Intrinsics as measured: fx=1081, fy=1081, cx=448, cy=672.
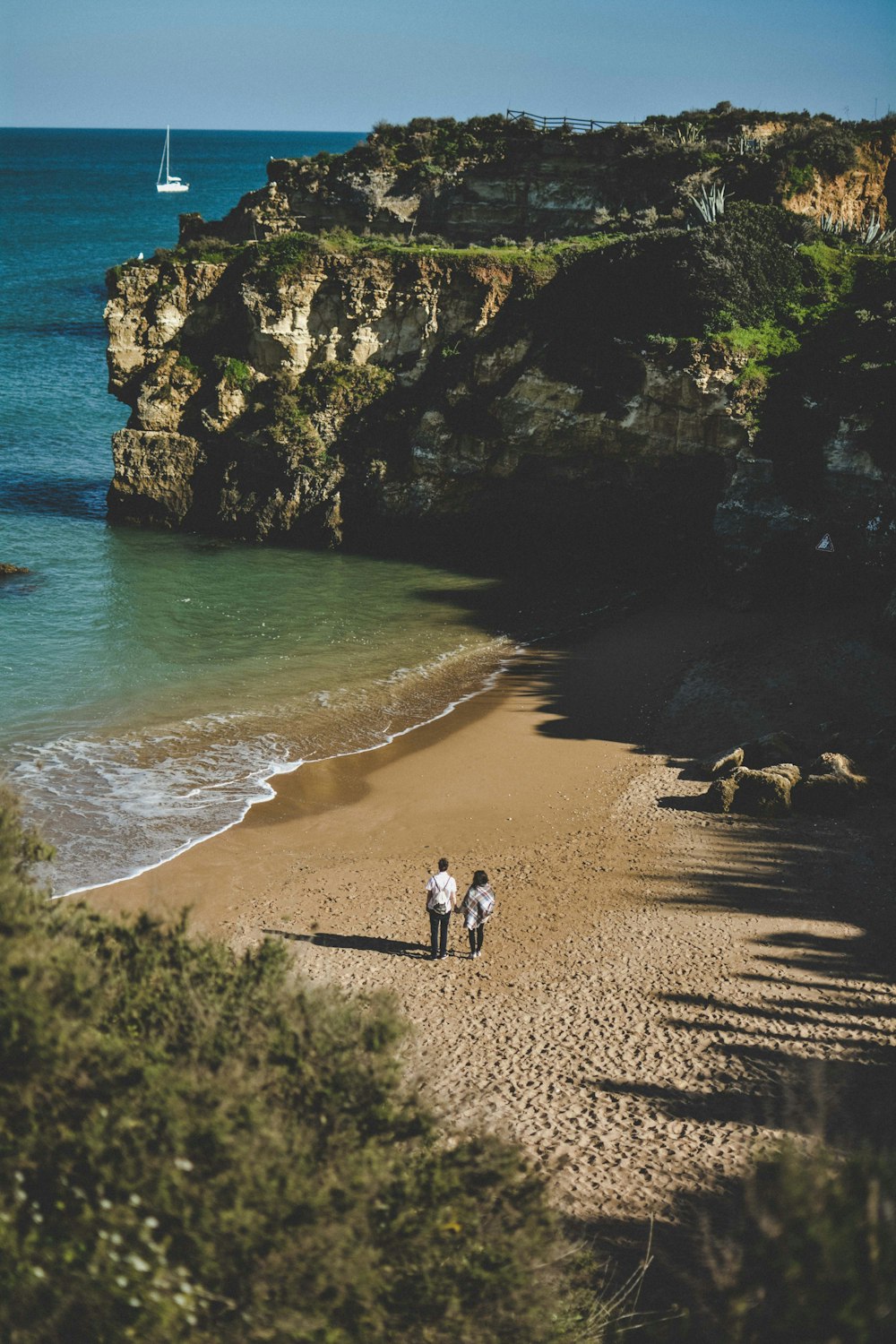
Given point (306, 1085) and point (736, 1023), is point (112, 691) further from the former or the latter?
point (306, 1085)

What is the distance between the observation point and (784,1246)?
6168mm

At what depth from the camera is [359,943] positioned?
47.0 ft

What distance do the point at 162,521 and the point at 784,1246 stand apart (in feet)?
107

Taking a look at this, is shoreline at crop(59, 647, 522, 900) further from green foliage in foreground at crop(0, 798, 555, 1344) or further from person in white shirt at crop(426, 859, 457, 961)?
green foliage in foreground at crop(0, 798, 555, 1344)

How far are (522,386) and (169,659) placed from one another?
12.8 metres

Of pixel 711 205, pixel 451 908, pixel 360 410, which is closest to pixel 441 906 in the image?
pixel 451 908

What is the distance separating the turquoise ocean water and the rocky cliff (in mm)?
2657

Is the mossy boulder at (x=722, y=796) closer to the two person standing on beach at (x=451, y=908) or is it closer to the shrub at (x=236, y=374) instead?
the two person standing on beach at (x=451, y=908)

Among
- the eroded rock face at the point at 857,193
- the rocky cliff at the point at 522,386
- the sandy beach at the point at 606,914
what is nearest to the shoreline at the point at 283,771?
the sandy beach at the point at 606,914

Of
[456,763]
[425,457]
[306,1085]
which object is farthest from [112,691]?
[306,1085]

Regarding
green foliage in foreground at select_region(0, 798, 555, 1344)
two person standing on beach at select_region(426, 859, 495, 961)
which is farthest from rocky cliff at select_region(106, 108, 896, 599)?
green foliage in foreground at select_region(0, 798, 555, 1344)

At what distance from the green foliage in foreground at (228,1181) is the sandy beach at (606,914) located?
102cm

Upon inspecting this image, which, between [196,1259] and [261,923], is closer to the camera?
[196,1259]

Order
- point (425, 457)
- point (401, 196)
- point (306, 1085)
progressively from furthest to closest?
point (401, 196) → point (425, 457) → point (306, 1085)
